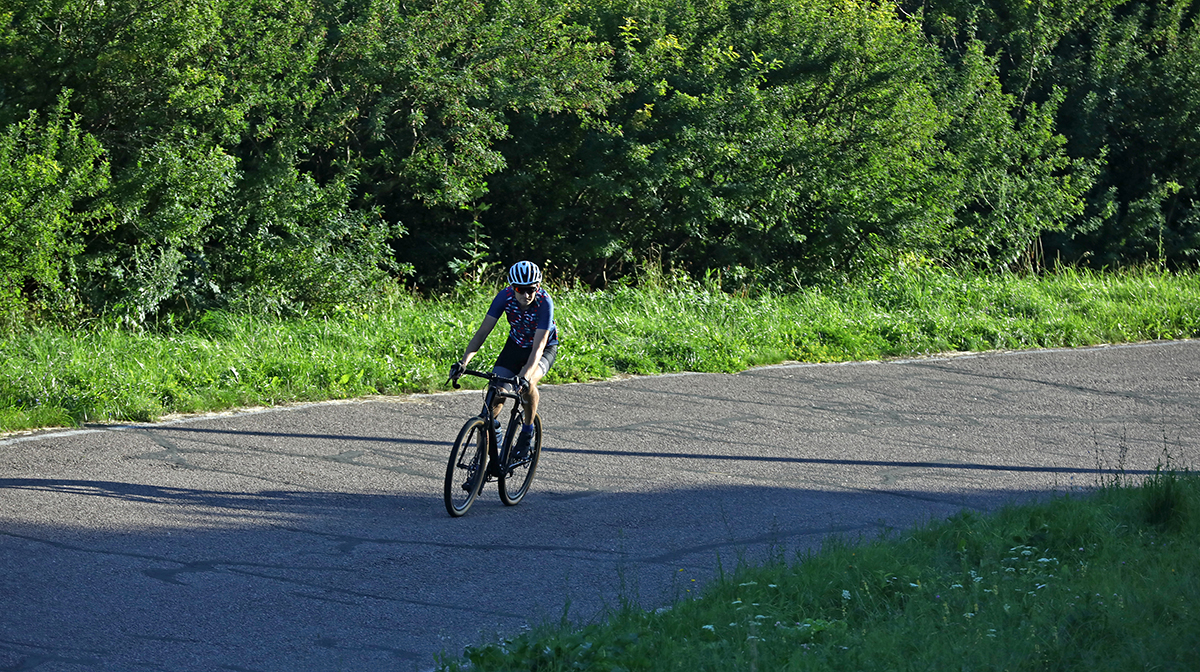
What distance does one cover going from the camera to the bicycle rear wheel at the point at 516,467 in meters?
7.66

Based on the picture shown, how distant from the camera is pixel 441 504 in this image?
7602 mm

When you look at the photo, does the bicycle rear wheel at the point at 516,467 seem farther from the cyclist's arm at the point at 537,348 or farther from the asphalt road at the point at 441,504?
the cyclist's arm at the point at 537,348

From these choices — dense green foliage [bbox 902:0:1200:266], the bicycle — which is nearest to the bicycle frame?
the bicycle

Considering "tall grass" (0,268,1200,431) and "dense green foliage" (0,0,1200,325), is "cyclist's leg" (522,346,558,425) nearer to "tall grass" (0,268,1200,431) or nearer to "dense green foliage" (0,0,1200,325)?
"tall grass" (0,268,1200,431)

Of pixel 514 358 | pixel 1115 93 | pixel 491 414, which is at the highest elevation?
pixel 1115 93

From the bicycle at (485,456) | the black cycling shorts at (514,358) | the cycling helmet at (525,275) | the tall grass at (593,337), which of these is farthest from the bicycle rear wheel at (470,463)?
the tall grass at (593,337)

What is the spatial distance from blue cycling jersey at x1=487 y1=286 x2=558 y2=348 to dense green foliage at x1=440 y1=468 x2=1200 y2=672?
247 cm

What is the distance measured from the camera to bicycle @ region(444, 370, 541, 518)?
734 cm

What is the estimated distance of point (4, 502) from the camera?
22.8 ft

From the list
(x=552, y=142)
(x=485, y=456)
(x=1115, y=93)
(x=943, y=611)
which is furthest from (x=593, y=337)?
(x=1115, y=93)

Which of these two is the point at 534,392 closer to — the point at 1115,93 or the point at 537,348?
the point at 537,348

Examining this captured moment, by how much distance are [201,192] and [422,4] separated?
14.5 feet

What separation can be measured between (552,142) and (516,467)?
10.2 meters

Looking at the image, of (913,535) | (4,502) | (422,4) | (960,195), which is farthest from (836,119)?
(4,502)
